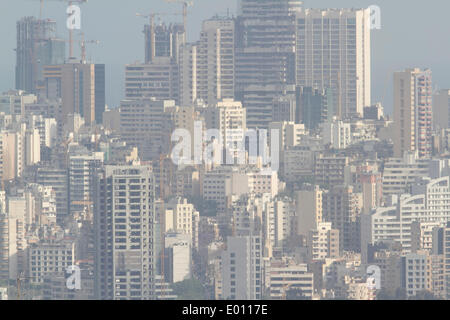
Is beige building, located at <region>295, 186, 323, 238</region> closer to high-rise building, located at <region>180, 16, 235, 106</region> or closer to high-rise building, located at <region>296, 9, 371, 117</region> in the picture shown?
high-rise building, located at <region>296, 9, 371, 117</region>

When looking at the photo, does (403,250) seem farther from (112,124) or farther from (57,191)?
(112,124)

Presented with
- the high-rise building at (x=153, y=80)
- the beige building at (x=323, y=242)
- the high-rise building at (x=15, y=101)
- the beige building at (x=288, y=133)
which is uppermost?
the high-rise building at (x=153, y=80)

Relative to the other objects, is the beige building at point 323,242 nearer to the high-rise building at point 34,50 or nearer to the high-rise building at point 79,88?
the high-rise building at point 79,88

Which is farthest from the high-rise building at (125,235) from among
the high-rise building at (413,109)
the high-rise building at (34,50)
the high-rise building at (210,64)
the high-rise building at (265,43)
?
the high-rise building at (265,43)

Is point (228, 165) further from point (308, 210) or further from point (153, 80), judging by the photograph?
point (153, 80)

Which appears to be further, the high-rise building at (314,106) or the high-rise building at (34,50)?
the high-rise building at (34,50)

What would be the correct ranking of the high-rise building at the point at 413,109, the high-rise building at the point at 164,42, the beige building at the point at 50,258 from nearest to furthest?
the beige building at the point at 50,258 < the high-rise building at the point at 413,109 < the high-rise building at the point at 164,42

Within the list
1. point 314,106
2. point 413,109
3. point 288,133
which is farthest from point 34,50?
point 413,109
